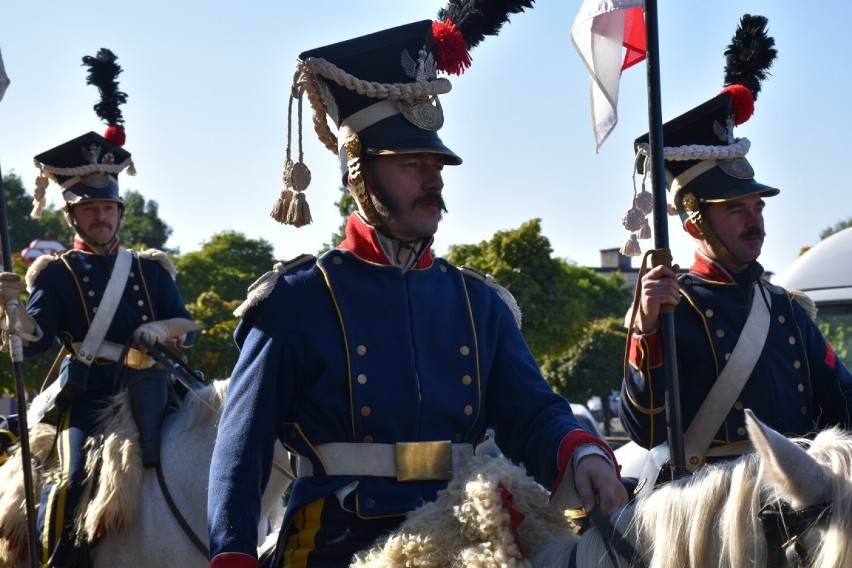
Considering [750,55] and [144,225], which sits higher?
[144,225]

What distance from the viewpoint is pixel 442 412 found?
139 inches

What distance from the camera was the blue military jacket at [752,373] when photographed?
16.3 feet

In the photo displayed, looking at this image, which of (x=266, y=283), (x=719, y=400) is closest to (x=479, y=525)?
(x=266, y=283)

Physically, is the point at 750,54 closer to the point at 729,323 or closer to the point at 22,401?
the point at 729,323

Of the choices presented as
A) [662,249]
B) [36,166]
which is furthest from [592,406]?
[662,249]

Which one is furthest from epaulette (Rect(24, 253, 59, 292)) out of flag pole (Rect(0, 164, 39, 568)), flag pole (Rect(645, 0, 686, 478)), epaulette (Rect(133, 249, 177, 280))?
flag pole (Rect(645, 0, 686, 478))

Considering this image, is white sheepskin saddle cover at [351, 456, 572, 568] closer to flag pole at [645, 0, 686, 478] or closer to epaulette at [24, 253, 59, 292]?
flag pole at [645, 0, 686, 478]

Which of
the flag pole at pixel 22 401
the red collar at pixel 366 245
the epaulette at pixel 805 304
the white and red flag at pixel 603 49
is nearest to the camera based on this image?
the red collar at pixel 366 245

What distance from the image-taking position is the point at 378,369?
3.53 metres

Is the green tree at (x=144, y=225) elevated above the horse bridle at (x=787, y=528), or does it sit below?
above

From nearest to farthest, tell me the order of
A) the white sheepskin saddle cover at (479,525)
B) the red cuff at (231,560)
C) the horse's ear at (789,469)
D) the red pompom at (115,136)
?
the horse's ear at (789,469) < the white sheepskin saddle cover at (479,525) < the red cuff at (231,560) < the red pompom at (115,136)

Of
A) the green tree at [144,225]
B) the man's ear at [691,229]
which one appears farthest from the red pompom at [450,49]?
the green tree at [144,225]

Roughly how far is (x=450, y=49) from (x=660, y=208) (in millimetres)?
830

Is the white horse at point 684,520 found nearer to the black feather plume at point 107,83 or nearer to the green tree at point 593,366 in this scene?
the black feather plume at point 107,83
